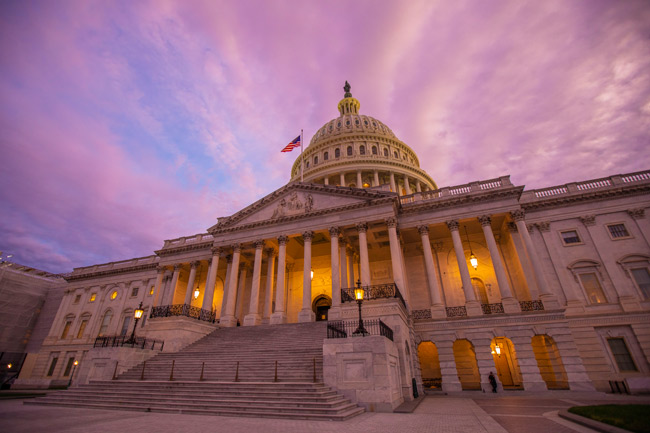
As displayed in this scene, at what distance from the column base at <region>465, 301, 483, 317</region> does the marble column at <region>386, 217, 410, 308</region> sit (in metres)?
4.61

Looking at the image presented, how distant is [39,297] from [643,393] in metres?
68.1

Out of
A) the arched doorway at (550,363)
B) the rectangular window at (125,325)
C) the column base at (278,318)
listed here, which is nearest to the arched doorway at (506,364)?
the arched doorway at (550,363)

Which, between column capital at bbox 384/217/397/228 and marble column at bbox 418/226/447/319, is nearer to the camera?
marble column at bbox 418/226/447/319

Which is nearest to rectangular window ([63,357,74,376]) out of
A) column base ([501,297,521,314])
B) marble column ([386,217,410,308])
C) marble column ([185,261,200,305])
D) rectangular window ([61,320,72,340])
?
rectangular window ([61,320,72,340])

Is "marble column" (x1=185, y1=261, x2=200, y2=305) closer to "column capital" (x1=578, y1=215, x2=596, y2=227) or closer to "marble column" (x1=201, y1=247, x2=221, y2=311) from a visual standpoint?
"marble column" (x1=201, y1=247, x2=221, y2=311)

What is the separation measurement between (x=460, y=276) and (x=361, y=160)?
90.8ft

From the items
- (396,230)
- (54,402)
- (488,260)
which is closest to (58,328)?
(54,402)

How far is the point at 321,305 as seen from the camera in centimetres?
3381

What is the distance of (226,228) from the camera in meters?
31.1

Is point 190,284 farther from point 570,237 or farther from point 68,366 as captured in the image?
point 570,237

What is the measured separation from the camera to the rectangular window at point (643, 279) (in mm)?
22984

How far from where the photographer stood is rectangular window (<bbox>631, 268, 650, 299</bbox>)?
905 inches

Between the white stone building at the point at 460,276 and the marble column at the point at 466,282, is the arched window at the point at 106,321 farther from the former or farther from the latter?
the marble column at the point at 466,282

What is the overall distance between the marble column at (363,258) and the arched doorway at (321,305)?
9.81m
